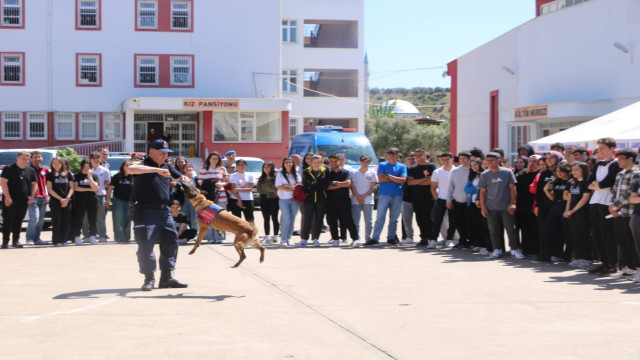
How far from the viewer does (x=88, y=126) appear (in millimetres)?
45375

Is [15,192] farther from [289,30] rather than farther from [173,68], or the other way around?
[289,30]

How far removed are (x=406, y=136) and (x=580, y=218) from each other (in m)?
58.8

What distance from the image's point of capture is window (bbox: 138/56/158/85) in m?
45.4

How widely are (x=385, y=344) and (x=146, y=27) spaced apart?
4046cm

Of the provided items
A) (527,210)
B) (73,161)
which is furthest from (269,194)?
(73,161)

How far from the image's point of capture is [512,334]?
25.7 feet

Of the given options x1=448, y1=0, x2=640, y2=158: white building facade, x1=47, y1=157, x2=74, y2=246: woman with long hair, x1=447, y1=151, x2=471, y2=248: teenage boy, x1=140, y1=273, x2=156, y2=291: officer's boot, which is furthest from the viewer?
x1=448, y1=0, x2=640, y2=158: white building facade

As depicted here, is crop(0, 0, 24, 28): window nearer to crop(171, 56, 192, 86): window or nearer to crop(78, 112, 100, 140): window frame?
crop(78, 112, 100, 140): window frame

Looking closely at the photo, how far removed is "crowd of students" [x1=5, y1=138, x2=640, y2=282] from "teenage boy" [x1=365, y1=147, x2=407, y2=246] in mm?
21

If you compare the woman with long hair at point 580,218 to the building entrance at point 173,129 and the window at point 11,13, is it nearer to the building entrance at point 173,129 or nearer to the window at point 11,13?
the building entrance at point 173,129

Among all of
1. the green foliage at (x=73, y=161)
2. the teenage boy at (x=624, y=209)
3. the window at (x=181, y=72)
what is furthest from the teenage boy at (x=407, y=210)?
the window at (x=181, y=72)

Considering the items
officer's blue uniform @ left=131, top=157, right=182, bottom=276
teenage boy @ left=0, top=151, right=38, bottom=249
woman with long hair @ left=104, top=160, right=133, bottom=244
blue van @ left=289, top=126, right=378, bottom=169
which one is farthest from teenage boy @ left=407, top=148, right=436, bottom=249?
blue van @ left=289, top=126, right=378, bottom=169

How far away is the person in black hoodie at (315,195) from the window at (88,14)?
31250 mm

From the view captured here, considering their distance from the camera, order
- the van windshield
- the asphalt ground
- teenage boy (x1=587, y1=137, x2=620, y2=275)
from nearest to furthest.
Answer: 1. the asphalt ground
2. teenage boy (x1=587, y1=137, x2=620, y2=275)
3. the van windshield
